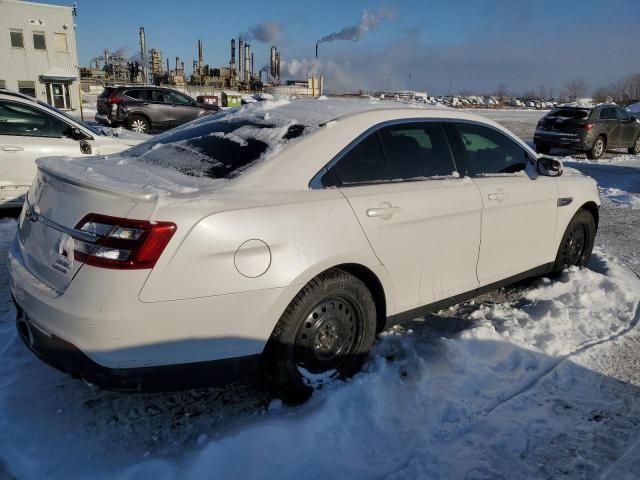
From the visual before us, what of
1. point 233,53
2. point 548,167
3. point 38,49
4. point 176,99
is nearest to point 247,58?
point 233,53

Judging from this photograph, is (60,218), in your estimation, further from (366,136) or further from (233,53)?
(233,53)

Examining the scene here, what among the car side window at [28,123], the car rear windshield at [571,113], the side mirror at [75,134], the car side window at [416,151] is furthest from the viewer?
the car rear windshield at [571,113]

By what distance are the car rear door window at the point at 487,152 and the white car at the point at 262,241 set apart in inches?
1.1

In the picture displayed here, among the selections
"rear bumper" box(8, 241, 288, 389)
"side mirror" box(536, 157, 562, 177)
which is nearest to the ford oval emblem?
"rear bumper" box(8, 241, 288, 389)

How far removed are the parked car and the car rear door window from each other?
4811 millimetres

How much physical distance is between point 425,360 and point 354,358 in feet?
1.77

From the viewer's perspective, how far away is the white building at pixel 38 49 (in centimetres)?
3247

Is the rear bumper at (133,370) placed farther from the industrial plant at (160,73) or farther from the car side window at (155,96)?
the industrial plant at (160,73)

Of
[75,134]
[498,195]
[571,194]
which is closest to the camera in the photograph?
[498,195]

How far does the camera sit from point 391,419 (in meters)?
2.74

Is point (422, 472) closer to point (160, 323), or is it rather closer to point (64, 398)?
point (160, 323)

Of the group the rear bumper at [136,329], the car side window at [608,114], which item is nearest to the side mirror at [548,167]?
the rear bumper at [136,329]

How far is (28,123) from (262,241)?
5484mm

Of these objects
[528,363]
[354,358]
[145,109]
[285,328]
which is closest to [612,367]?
[528,363]
